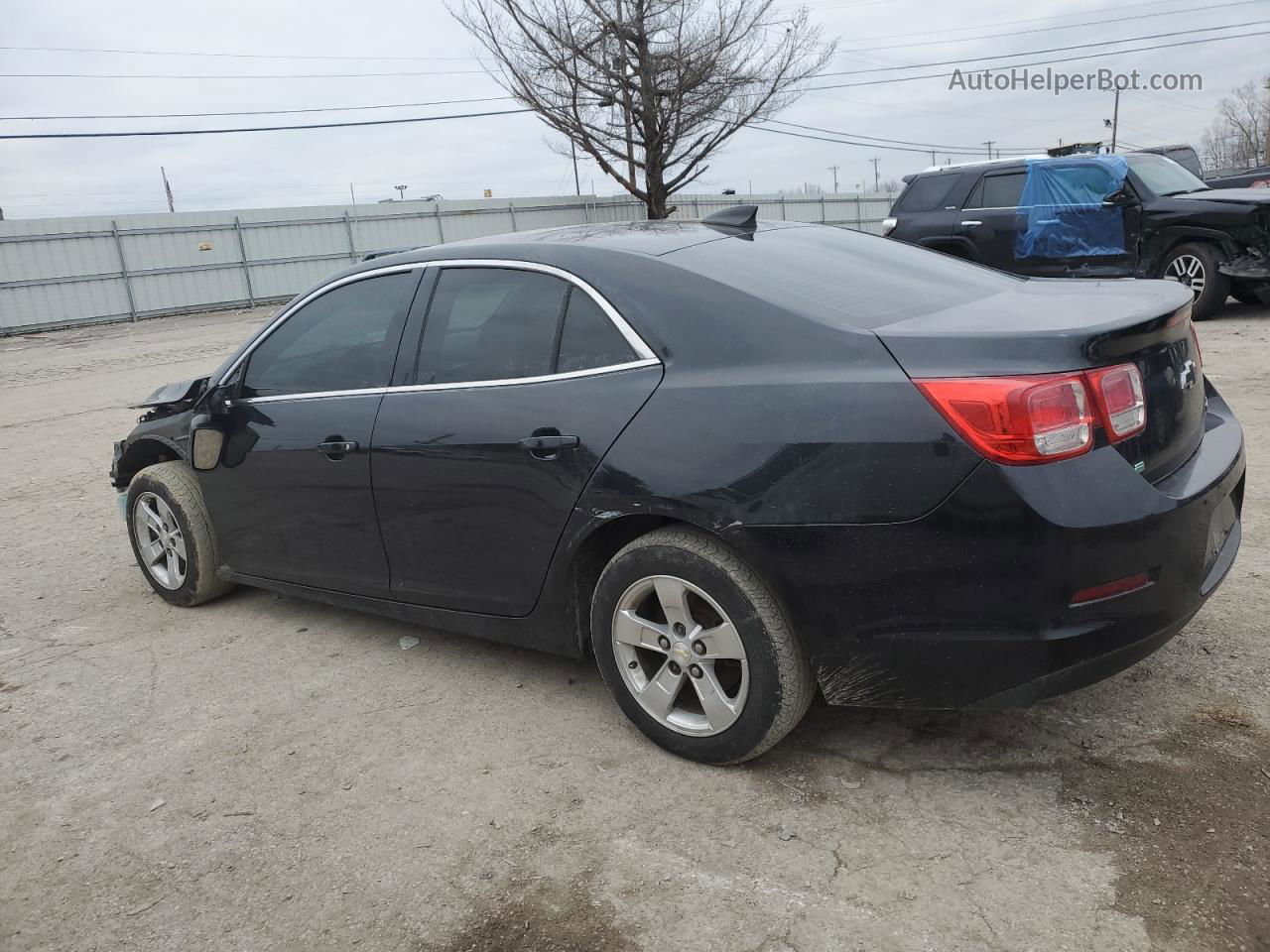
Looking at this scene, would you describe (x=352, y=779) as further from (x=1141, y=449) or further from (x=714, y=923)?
(x=1141, y=449)

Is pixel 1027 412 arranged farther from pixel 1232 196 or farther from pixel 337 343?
pixel 1232 196

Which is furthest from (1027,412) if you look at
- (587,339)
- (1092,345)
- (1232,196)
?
(1232,196)

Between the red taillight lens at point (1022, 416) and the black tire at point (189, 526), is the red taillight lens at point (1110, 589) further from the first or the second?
the black tire at point (189, 526)

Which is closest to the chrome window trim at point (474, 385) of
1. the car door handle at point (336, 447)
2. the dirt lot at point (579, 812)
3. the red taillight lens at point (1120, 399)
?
the car door handle at point (336, 447)

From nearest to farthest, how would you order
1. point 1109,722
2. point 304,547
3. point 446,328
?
point 1109,722 → point 446,328 → point 304,547

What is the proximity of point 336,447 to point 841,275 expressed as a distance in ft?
6.29

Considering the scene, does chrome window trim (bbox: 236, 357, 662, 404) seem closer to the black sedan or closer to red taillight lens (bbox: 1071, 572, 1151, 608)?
the black sedan

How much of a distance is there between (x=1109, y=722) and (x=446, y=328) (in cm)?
249

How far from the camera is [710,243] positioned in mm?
3381

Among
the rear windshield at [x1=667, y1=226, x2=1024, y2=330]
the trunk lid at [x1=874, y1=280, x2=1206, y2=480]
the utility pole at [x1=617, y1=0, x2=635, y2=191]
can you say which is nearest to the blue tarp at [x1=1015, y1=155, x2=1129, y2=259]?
the rear windshield at [x1=667, y1=226, x2=1024, y2=330]

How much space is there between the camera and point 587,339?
3162mm

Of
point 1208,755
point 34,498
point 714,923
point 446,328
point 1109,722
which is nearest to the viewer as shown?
point 714,923

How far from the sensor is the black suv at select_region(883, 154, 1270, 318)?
988 cm

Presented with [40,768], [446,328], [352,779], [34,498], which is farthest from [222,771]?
[34,498]
